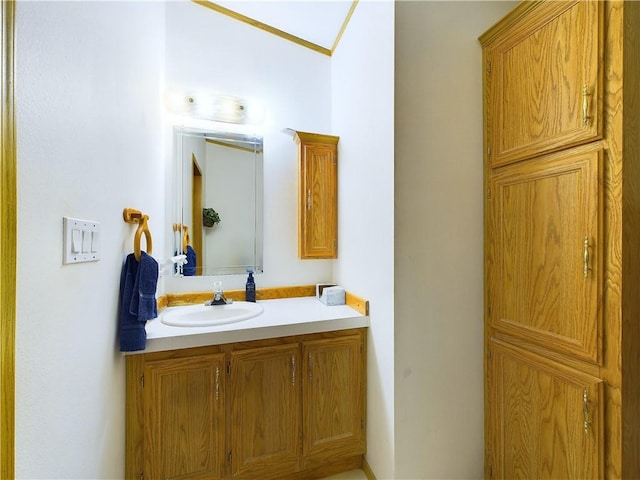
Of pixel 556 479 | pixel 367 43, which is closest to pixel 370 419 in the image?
pixel 556 479

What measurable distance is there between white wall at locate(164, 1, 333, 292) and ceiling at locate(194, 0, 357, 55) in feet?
0.19

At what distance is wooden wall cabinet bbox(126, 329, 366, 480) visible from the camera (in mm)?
1249

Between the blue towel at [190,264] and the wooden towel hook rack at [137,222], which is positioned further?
the blue towel at [190,264]

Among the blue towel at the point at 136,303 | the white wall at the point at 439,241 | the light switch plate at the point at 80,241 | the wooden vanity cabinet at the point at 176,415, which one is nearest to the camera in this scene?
the light switch plate at the point at 80,241

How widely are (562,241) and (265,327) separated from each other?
1319 millimetres

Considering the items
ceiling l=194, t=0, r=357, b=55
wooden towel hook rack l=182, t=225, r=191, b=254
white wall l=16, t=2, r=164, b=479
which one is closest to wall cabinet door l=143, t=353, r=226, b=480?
white wall l=16, t=2, r=164, b=479

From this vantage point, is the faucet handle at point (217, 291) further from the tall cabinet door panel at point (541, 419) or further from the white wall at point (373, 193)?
the tall cabinet door panel at point (541, 419)

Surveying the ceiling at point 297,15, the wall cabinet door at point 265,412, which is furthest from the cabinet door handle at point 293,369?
the ceiling at point 297,15

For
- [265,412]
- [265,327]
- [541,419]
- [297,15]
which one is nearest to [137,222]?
[265,327]

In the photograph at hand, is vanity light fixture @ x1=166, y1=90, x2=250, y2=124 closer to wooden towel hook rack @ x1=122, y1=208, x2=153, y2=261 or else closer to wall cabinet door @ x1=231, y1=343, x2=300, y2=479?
wooden towel hook rack @ x1=122, y1=208, x2=153, y2=261

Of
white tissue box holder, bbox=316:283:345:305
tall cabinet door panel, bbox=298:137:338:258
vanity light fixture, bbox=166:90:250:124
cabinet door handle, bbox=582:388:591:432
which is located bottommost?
cabinet door handle, bbox=582:388:591:432

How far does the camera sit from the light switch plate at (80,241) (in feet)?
2.44

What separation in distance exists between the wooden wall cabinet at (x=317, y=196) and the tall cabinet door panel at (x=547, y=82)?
98 centimetres

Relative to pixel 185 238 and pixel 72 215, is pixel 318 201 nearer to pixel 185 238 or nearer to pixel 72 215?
pixel 185 238
